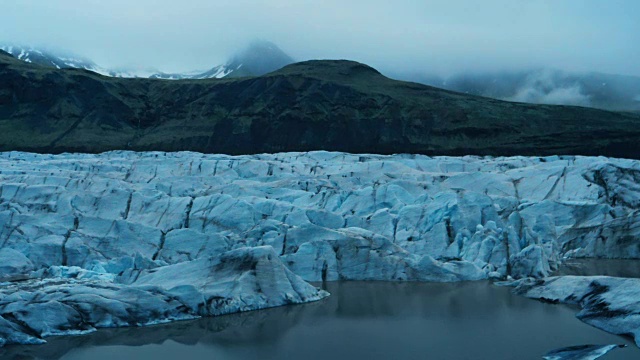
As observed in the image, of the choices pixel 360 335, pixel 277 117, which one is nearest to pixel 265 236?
pixel 360 335

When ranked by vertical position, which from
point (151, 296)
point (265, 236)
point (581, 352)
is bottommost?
point (581, 352)

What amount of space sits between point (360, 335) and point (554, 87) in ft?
467

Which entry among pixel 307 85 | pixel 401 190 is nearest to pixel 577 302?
pixel 401 190

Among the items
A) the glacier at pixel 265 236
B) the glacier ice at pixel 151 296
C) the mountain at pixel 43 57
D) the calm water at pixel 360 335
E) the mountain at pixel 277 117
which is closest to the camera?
the calm water at pixel 360 335

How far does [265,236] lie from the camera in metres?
24.9

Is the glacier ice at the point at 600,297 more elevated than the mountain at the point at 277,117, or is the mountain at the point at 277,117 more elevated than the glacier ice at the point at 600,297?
the mountain at the point at 277,117

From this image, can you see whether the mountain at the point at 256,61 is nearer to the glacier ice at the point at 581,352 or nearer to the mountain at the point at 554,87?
the mountain at the point at 554,87

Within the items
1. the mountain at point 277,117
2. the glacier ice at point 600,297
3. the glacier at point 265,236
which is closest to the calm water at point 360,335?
the glacier ice at point 600,297

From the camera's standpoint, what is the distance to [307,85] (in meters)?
80.8

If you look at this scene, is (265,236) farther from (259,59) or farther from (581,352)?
(259,59)

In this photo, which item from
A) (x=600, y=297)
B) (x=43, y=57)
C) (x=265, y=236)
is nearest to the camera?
(x=600, y=297)

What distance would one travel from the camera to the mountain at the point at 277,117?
219 feet

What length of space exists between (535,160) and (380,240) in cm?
2392

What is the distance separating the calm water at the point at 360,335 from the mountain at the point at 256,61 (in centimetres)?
12348
